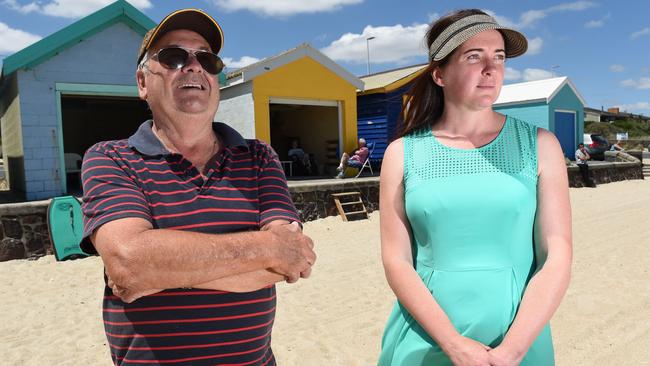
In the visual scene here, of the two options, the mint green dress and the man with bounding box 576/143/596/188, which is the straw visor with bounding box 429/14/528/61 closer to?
Result: the mint green dress

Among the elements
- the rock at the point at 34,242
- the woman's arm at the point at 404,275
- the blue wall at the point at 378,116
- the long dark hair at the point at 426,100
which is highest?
the blue wall at the point at 378,116

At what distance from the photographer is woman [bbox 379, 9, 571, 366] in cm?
167

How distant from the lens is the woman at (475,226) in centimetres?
167

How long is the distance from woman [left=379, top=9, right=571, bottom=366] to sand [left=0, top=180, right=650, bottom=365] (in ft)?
7.46

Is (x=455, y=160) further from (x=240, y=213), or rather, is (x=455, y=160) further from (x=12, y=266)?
(x=12, y=266)

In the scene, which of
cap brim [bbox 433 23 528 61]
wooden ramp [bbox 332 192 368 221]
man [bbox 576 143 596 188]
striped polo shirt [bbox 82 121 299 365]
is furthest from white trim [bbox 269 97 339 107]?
striped polo shirt [bbox 82 121 299 365]

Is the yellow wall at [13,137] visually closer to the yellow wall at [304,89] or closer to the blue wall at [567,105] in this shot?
the yellow wall at [304,89]

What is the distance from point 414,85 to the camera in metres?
2.11

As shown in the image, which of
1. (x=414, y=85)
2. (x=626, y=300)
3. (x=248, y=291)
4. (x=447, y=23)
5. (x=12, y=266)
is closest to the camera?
(x=248, y=291)

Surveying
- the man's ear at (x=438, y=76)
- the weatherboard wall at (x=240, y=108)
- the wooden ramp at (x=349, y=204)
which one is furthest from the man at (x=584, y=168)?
the man's ear at (x=438, y=76)

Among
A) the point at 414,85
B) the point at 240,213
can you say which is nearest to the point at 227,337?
the point at 240,213

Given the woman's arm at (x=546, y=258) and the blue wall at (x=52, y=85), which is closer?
the woman's arm at (x=546, y=258)

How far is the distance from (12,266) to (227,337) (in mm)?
7140

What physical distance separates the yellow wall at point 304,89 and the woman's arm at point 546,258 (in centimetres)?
1051
